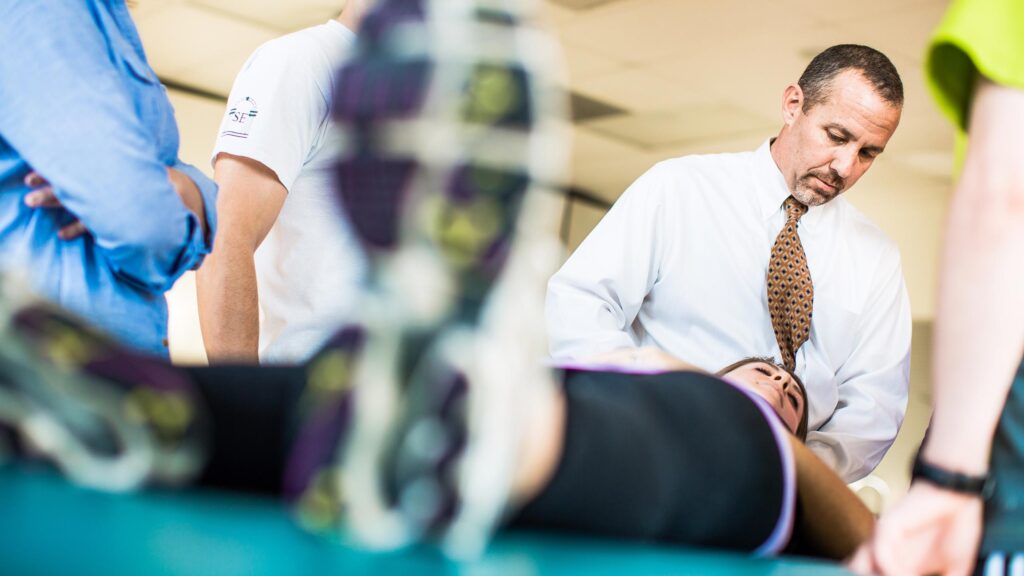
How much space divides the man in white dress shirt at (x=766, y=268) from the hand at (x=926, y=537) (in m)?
1.16

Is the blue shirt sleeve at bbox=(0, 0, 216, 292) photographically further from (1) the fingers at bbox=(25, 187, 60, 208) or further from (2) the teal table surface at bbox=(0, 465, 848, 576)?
(2) the teal table surface at bbox=(0, 465, 848, 576)

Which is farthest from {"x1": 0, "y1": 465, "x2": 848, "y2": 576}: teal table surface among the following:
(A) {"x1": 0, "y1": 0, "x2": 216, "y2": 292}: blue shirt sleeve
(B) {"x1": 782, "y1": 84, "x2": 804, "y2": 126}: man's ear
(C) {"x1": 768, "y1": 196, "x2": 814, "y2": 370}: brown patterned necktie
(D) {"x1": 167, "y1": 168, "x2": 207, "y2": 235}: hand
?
(B) {"x1": 782, "y1": 84, "x2": 804, "y2": 126}: man's ear

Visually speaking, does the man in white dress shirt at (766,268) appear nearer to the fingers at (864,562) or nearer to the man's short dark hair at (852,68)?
the man's short dark hair at (852,68)

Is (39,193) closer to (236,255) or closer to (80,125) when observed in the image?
(80,125)

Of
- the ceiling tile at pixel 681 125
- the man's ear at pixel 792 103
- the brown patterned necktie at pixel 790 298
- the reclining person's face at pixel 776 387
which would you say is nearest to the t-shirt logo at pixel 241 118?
the reclining person's face at pixel 776 387

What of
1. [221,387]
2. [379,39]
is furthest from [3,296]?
[379,39]

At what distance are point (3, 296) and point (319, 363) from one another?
21 cm

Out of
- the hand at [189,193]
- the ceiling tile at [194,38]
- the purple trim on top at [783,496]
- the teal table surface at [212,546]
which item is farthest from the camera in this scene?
the ceiling tile at [194,38]

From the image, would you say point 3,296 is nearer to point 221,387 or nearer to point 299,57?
point 221,387

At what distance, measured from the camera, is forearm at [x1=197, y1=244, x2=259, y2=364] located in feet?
5.34

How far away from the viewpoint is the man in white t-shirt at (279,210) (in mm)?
1636

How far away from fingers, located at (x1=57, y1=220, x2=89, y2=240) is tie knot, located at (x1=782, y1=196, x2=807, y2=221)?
1.58 meters

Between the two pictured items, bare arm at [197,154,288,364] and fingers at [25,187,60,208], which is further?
bare arm at [197,154,288,364]

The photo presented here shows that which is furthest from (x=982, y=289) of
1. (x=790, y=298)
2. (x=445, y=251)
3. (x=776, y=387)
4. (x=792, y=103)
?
(x=792, y=103)
